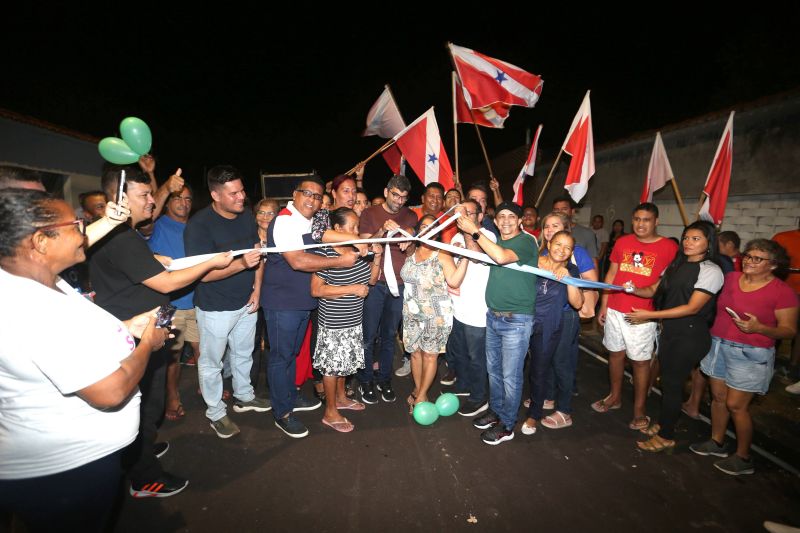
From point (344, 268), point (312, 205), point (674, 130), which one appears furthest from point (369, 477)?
point (674, 130)

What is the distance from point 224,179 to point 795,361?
8061 millimetres

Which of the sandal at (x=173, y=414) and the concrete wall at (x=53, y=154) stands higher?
the concrete wall at (x=53, y=154)

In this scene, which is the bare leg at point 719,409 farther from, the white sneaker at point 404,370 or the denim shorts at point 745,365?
the white sneaker at point 404,370

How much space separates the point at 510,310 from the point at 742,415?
2.22 metres

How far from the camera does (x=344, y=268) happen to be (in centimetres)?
355

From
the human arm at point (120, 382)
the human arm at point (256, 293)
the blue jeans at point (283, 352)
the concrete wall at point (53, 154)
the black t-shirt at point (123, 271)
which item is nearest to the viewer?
the human arm at point (120, 382)

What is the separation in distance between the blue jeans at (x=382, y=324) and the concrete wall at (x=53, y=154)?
1066cm

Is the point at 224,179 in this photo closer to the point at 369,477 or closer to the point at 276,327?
the point at 276,327

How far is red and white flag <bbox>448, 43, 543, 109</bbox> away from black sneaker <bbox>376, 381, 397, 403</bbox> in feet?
14.9

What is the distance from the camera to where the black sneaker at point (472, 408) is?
13.7 feet

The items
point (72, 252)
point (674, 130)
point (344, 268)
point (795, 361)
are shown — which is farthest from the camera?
point (674, 130)

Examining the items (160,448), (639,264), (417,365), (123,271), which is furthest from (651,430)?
(123,271)

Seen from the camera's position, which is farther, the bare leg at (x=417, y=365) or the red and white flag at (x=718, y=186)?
the red and white flag at (x=718, y=186)

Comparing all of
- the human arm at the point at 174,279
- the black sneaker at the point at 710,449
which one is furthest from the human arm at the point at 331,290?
the black sneaker at the point at 710,449
